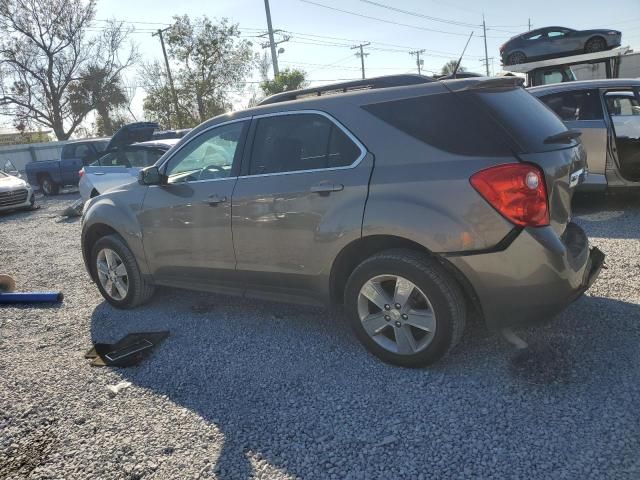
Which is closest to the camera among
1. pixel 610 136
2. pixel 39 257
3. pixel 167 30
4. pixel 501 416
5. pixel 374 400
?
pixel 501 416

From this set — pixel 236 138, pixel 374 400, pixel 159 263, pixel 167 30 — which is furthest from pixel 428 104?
pixel 167 30

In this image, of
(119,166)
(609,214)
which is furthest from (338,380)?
(119,166)

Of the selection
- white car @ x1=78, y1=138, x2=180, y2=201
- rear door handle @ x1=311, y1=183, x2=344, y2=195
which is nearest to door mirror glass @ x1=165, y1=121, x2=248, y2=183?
rear door handle @ x1=311, y1=183, x2=344, y2=195

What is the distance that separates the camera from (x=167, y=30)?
34.8 metres

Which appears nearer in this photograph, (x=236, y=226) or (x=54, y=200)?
(x=236, y=226)

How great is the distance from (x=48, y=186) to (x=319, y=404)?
60.2ft

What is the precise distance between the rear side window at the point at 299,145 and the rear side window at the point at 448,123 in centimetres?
33

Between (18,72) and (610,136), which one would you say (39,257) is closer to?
(610,136)

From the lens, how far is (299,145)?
3.45 meters

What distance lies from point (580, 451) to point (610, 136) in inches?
215

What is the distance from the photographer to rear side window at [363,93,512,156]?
2762 mm

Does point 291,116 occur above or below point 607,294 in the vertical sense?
above

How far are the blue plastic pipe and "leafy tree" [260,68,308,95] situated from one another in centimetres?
2539

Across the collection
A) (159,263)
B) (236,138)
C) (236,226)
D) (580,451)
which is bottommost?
(580,451)
